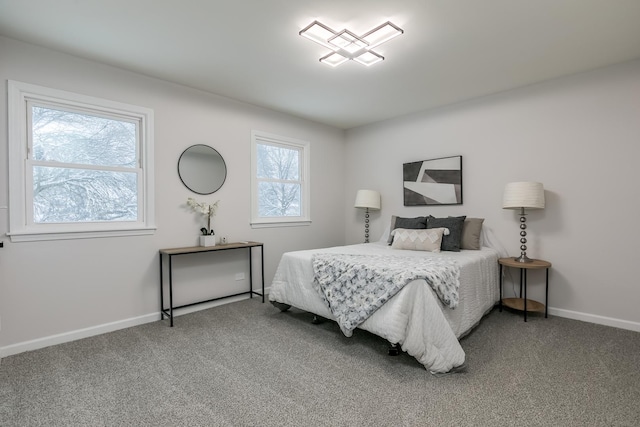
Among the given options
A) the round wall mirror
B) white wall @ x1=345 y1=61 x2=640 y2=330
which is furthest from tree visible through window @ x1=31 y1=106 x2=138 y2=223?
white wall @ x1=345 y1=61 x2=640 y2=330

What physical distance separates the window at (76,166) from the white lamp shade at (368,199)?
270 centimetres

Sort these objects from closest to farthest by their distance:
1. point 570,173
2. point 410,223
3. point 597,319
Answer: point 597,319 < point 570,173 < point 410,223

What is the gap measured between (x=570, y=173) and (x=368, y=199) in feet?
7.56

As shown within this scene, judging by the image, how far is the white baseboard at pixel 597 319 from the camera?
290cm

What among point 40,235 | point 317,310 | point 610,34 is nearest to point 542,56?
point 610,34

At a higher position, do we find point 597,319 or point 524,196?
point 524,196

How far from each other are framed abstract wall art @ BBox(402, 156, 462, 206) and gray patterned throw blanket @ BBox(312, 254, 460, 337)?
149cm

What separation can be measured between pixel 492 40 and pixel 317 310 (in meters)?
2.68

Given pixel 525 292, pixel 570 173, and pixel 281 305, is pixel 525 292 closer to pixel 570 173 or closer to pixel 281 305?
pixel 570 173

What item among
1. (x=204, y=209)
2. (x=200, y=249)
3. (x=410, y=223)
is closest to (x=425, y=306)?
(x=410, y=223)

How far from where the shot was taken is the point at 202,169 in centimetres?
362

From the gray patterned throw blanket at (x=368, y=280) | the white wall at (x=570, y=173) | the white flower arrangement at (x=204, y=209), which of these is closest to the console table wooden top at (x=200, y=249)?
the white flower arrangement at (x=204, y=209)

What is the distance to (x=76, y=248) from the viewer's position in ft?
9.17

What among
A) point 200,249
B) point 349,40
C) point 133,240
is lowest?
point 200,249
